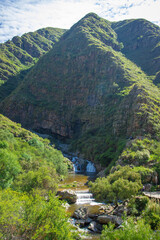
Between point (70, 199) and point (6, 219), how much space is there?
83.8ft

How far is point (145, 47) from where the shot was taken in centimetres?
16975

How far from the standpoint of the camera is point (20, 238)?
14172 millimetres

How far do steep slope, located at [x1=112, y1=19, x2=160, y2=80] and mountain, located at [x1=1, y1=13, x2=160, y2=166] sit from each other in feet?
31.5

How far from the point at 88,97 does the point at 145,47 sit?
8166 centimetres

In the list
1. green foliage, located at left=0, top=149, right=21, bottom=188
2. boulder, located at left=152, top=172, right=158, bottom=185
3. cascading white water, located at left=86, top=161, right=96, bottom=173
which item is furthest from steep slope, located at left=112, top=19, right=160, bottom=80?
green foliage, located at left=0, top=149, right=21, bottom=188

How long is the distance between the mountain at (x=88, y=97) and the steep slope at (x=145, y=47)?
9596 mm

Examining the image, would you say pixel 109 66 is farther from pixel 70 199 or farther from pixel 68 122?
pixel 70 199

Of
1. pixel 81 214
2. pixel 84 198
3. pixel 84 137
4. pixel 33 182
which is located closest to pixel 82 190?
pixel 84 198

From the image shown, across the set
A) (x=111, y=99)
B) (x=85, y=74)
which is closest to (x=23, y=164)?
(x=111, y=99)

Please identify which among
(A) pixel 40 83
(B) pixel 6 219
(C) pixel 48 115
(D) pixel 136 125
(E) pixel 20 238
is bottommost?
(E) pixel 20 238

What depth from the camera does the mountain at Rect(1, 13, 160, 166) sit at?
271 ft

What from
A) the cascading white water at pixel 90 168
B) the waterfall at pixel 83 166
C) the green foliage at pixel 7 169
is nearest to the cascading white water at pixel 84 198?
the green foliage at pixel 7 169

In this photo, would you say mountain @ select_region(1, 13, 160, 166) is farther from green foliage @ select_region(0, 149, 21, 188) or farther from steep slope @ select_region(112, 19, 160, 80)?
green foliage @ select_region(0, 149, 21, 188)

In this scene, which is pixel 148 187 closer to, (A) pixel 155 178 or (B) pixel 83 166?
(A) pixel 155 178
